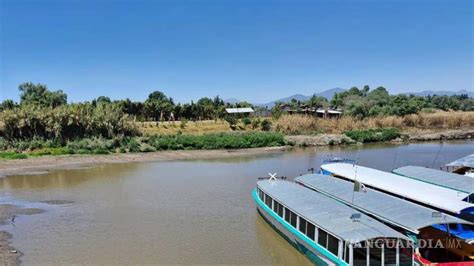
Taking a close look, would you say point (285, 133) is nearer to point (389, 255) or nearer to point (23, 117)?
point (23, 117)

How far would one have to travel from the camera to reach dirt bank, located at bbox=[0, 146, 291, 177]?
38625mm

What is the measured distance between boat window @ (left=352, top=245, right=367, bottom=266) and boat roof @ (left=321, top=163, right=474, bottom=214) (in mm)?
5211

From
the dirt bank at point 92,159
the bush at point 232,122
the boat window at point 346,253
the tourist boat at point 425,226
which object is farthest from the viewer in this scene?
the bush at point 232,122

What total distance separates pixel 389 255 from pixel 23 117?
A: 46.9 metres

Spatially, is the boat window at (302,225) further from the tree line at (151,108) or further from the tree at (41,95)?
the tree at (41,95)

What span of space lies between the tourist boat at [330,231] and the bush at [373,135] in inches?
1799

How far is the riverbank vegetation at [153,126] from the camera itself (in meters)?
48.8

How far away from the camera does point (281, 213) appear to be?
18047mm

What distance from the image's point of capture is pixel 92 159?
4459cm

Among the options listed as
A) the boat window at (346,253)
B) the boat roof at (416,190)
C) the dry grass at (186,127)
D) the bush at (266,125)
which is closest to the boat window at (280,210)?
the boat roof at (416,190)

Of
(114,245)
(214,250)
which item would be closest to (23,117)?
(114,245)

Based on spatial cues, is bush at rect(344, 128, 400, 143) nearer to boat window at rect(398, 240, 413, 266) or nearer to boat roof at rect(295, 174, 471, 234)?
boat roof at rect(295, 174, 471, 234)

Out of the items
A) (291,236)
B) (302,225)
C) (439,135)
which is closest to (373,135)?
(439,135)

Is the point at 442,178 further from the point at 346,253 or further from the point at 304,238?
the point at 346,253
